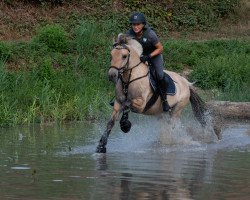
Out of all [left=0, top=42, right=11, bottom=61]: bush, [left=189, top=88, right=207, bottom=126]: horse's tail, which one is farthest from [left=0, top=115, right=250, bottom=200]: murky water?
[left=0, top=42, right=11, bottom=61]: bush

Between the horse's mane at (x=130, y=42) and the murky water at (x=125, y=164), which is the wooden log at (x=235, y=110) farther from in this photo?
the horse's mane at (x=130, y=42)

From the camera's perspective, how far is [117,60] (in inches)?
539

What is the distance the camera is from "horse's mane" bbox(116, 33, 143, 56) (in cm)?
1399

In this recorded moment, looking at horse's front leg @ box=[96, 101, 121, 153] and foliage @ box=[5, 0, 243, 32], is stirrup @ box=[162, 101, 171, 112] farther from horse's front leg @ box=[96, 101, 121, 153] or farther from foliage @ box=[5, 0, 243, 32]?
foliage @ box=[5, 0, 243, 32]

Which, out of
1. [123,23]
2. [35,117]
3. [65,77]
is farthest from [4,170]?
[123,23]

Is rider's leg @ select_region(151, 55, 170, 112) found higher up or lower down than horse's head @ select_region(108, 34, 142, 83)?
lower down

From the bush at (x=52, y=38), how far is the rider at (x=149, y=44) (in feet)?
39.5

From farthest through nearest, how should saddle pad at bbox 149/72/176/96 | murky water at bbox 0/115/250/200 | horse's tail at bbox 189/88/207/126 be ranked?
horse's tail at bbox 189/88/207/126 < saddle pad at bbox 149/72/176/96 < murky water at bbox 0/115/250/200

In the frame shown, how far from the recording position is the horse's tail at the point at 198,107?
1667cm

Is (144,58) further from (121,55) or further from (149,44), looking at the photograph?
(121,55)

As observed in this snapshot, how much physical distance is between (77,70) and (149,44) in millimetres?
11520

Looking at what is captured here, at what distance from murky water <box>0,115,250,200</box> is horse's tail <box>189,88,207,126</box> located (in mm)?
409

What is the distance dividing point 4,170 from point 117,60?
298 cm

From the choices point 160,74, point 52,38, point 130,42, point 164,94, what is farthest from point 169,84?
point 52,38
